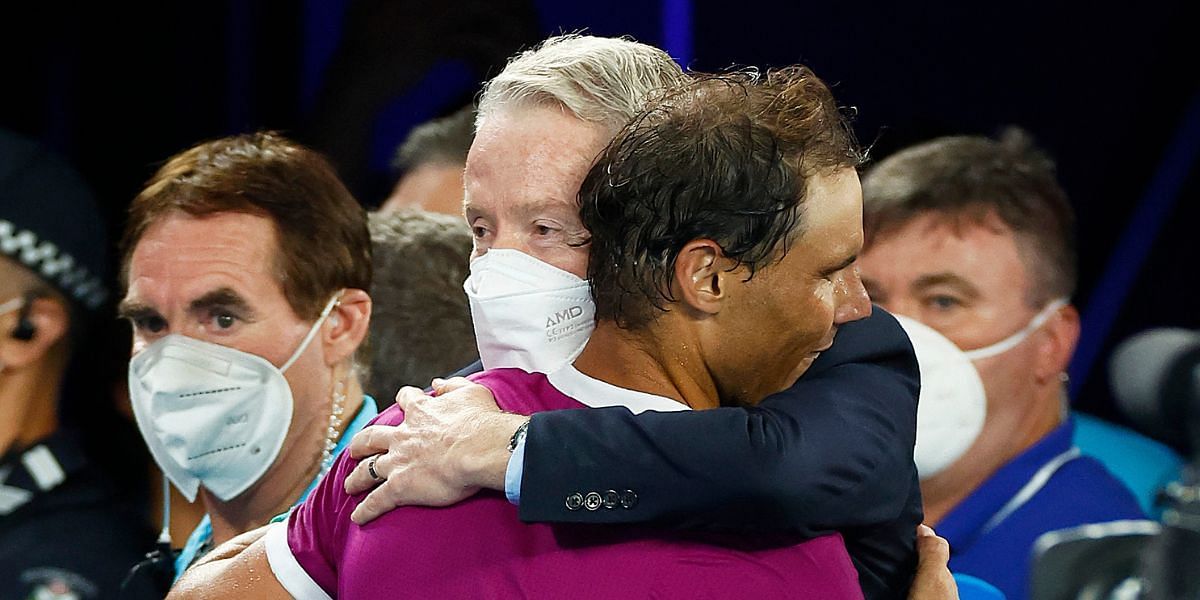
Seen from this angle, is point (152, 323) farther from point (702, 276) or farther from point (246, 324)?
point (702, 276)

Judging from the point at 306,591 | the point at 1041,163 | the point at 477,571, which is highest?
the point at 477,571

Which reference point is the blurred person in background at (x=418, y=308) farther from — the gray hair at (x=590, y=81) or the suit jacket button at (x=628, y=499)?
the suit jacket button at (x=628, y=499)

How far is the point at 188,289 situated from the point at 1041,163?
1.88 m

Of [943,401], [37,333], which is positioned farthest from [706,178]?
[37,333]

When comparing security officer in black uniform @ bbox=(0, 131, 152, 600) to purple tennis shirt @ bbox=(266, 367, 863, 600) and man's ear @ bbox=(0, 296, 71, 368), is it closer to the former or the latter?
man's ear @ bbox=(0, 296, 71, 368)

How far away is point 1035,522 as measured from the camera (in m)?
3.10

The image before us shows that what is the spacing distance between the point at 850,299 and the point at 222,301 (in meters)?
1.30

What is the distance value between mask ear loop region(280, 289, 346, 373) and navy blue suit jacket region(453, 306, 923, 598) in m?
1.16

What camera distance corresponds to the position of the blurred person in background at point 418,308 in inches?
101

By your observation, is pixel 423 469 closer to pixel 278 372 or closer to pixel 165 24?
pixel 278 372

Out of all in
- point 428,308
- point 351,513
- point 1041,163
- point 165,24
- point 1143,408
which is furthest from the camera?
point 165,24

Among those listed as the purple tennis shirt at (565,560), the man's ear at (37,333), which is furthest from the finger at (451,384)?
the man's ear at (37,333)

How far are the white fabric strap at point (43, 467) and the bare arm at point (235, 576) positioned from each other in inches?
70.1

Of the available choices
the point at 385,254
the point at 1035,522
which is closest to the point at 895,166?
the point at 1035,522
